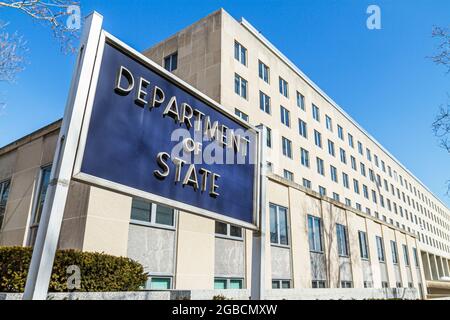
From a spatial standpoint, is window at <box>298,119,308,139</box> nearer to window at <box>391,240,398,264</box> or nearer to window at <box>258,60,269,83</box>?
window at <box>258,60,269,83</box>

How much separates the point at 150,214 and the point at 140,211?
1.64 ft

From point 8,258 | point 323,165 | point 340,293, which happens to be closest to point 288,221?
point 340,293

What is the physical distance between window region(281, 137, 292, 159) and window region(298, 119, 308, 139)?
2876 millimetres

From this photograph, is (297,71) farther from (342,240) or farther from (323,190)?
(342,240)

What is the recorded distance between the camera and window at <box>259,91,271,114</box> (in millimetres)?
25950

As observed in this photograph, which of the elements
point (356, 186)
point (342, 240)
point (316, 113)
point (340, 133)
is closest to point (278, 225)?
point (342, 240)

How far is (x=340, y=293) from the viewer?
44.6 ft

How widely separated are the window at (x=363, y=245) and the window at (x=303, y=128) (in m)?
10.5

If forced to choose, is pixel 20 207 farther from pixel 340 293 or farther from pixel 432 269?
pixel 432 269

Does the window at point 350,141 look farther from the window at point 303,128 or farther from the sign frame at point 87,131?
the sign frame at point 87,131

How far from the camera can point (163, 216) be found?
12.1 m

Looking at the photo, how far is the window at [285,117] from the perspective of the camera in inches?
1132

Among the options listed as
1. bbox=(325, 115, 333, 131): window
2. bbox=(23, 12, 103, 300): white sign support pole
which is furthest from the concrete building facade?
bbox=(23, 12, 103, 300): white sign support pole
